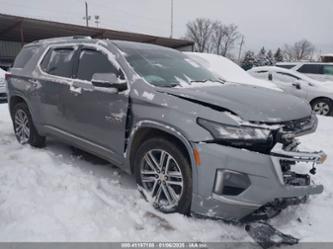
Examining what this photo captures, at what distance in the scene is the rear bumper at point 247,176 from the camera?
2.43 m

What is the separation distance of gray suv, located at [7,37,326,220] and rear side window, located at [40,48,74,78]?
2 centimetres

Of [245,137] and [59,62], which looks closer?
[245,137]

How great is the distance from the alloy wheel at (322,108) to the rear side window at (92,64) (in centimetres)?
812

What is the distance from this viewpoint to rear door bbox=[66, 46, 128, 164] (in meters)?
3.32

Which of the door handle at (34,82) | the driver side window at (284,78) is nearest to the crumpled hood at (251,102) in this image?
the door handle at (34,82)

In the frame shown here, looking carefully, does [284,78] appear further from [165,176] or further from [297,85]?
[165,176]

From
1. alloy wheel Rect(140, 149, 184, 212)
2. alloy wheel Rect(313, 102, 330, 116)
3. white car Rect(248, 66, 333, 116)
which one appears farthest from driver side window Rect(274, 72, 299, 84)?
alloy wheel Rect(140, 149, 184, 212)

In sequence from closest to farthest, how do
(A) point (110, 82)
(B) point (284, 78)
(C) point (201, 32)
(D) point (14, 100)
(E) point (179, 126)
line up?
(E) point (179, 126), (A) point (110, 82), (D) point (14, 100), (B) point (284, 78), (C) point (201, 32)

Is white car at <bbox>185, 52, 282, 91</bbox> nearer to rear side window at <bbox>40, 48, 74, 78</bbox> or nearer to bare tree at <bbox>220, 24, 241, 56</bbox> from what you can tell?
rear side window at <bbox>40, 48, 74, 78</bbox>

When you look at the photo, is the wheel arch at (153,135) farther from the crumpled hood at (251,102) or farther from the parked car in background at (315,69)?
the parked car in background at (315,69)

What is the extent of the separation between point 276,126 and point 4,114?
24.0 feet

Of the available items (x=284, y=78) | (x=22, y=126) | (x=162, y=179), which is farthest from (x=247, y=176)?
(x=284, y=78)

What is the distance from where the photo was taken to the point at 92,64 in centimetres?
374

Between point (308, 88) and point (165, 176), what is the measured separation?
8168 millimetres
